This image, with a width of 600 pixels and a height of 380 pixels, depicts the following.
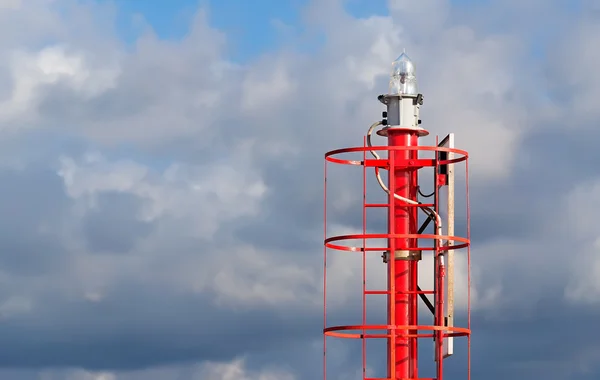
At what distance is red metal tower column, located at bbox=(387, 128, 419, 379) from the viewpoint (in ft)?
219

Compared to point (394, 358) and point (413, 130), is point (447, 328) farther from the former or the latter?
point (413, 130)

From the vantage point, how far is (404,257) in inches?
2635

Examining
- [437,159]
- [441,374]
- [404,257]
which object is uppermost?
[437,159]

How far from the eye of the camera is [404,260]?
6700cm

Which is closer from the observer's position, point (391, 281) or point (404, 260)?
point (391, 281)

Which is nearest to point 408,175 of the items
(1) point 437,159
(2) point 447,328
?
(1) point 437,159

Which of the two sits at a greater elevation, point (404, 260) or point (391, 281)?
point (404, 260)

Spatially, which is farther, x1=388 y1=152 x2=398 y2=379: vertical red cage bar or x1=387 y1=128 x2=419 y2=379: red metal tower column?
x1=387 y1=128 x2=419 y2=379: red metal tower column

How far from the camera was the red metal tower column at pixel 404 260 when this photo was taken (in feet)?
219

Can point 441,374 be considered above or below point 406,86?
below

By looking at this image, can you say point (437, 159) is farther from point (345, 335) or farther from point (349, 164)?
point (345, 335)

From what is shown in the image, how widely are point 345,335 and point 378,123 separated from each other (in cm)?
895

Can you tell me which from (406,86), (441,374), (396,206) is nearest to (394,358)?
(441,374)

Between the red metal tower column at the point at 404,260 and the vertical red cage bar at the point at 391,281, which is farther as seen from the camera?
the red metal tower column at the point at 404,260
